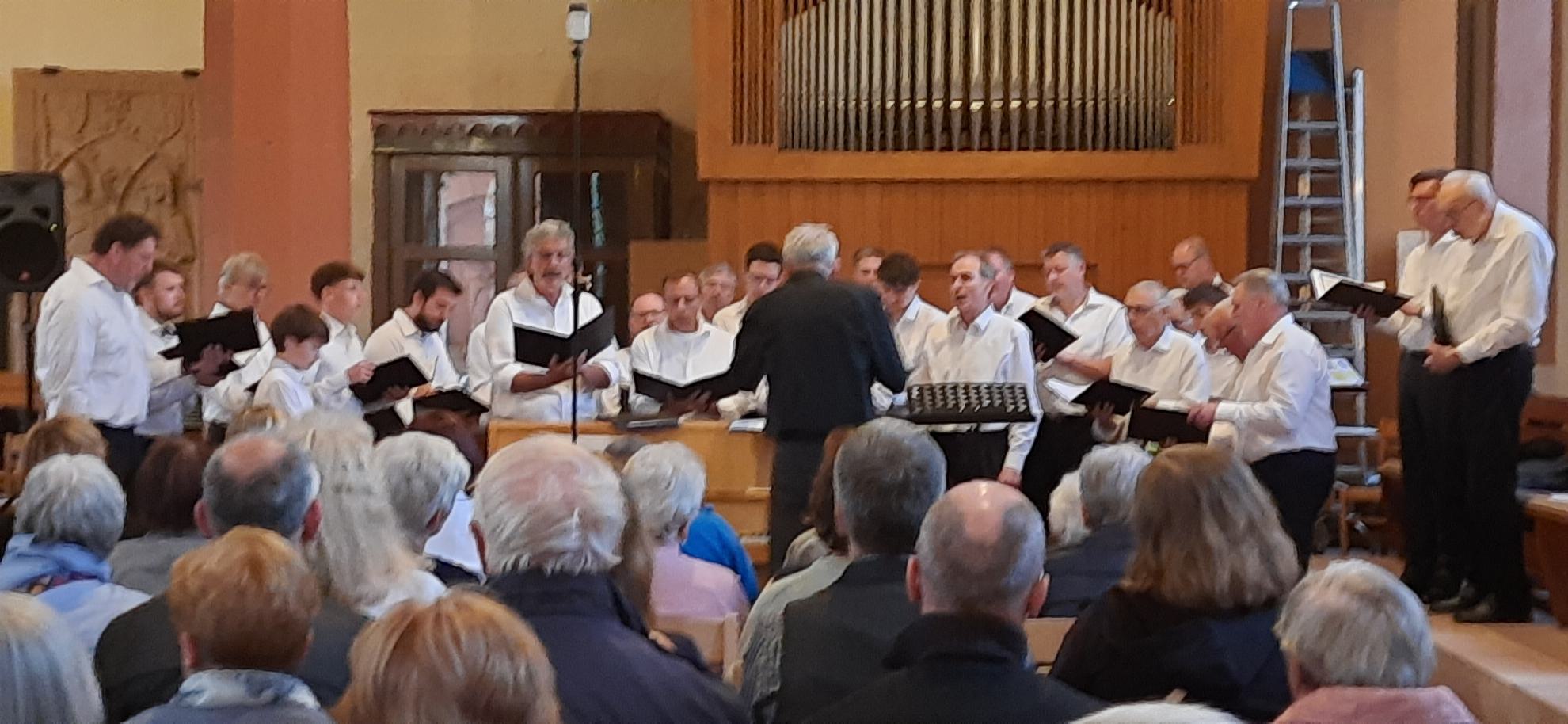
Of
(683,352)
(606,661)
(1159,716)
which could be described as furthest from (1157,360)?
(1159,716)

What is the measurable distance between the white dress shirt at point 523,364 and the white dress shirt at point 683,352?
42cm

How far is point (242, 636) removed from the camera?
221cm

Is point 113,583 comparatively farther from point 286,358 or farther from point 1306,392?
point 1306,392

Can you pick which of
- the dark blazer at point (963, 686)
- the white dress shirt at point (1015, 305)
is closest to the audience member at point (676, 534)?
the dark blazer at point (963, 686)

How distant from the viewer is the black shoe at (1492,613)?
557 centimetres

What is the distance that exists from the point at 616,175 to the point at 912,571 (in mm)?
7746

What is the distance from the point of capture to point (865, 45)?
8.98 m

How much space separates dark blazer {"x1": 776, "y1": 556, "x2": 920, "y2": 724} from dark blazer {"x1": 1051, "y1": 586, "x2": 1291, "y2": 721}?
1.11ft

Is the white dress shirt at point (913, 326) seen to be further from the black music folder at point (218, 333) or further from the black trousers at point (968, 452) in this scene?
the black music folder at point (218, 333)

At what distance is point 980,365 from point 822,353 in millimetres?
1110

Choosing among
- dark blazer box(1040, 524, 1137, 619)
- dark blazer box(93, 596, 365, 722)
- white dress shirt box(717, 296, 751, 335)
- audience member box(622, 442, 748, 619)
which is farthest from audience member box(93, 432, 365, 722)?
white dress shirt box(717, 296, 751, 335)

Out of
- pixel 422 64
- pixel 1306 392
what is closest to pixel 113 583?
pixel 1306 392

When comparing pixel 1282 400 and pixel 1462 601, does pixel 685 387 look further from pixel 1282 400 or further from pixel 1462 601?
pixel 1462 601

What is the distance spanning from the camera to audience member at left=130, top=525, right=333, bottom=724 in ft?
7.11
